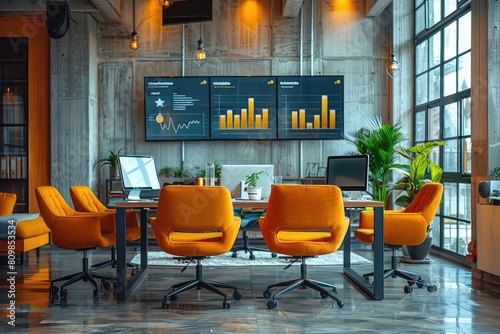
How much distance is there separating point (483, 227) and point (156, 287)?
117 inches

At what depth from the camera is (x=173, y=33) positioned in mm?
9297

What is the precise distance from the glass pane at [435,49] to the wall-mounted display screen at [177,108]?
3.09m

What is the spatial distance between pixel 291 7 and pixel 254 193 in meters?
4.20

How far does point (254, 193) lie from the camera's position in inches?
214

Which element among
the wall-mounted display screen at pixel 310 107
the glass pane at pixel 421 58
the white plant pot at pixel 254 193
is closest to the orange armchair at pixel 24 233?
the white plant pot at pixel 254 193

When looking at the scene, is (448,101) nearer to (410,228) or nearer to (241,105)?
(410,228)

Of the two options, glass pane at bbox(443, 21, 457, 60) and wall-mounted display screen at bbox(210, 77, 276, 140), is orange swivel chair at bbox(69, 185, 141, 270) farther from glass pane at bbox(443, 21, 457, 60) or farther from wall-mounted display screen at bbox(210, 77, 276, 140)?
glass pane at bbox(443, 21, 457, 60)

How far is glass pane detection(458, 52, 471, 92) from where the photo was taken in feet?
22.4

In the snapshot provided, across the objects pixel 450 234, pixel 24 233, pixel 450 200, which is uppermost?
pixel 450 200

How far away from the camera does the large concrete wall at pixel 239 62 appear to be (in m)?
9.23

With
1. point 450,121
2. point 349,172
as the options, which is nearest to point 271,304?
point 349,172

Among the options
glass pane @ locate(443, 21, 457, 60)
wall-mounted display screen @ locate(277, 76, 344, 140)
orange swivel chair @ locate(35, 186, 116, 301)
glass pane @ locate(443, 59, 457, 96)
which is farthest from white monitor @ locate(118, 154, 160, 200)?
glass pane @ locate(443, 21, 457, 60)

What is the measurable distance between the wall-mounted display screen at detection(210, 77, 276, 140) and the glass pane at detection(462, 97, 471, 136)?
2.82 meters

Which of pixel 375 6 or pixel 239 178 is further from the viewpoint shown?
pixel 375 6
